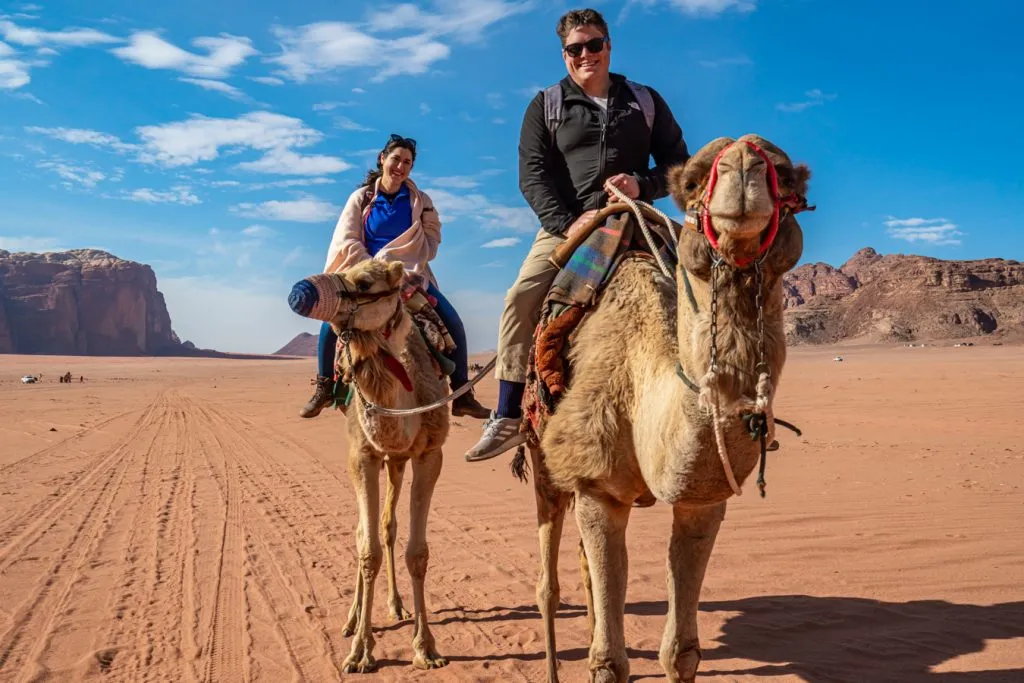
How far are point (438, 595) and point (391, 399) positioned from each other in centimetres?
249

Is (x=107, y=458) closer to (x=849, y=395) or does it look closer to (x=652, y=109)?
(x=652, y=109)

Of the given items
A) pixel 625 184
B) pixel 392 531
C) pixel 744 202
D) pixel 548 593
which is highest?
pixel 625 184

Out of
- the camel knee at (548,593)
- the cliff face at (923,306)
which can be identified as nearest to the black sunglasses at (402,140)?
the camel knee at (548,593)

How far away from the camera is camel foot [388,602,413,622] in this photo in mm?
6508

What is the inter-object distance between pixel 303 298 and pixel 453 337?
226 cm

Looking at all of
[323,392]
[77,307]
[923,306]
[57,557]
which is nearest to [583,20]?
[323,392]

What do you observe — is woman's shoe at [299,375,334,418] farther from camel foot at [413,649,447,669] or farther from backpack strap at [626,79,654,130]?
backpack strap at [626,79,654,130]

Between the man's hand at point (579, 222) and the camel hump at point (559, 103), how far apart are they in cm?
62

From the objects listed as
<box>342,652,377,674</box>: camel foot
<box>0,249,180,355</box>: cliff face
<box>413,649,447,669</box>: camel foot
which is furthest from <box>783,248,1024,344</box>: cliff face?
<box>0,249,180,355</box>: cliff face

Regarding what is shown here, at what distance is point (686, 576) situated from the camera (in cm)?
359

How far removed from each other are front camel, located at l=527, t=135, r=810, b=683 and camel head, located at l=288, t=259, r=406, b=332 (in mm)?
1526

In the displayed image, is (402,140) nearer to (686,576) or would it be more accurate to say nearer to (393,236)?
(393,236)

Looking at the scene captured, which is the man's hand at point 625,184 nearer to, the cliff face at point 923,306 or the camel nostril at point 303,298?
the camel nostril at point 303,298

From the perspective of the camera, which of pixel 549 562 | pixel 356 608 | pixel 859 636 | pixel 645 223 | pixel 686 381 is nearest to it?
pixel 686 381
